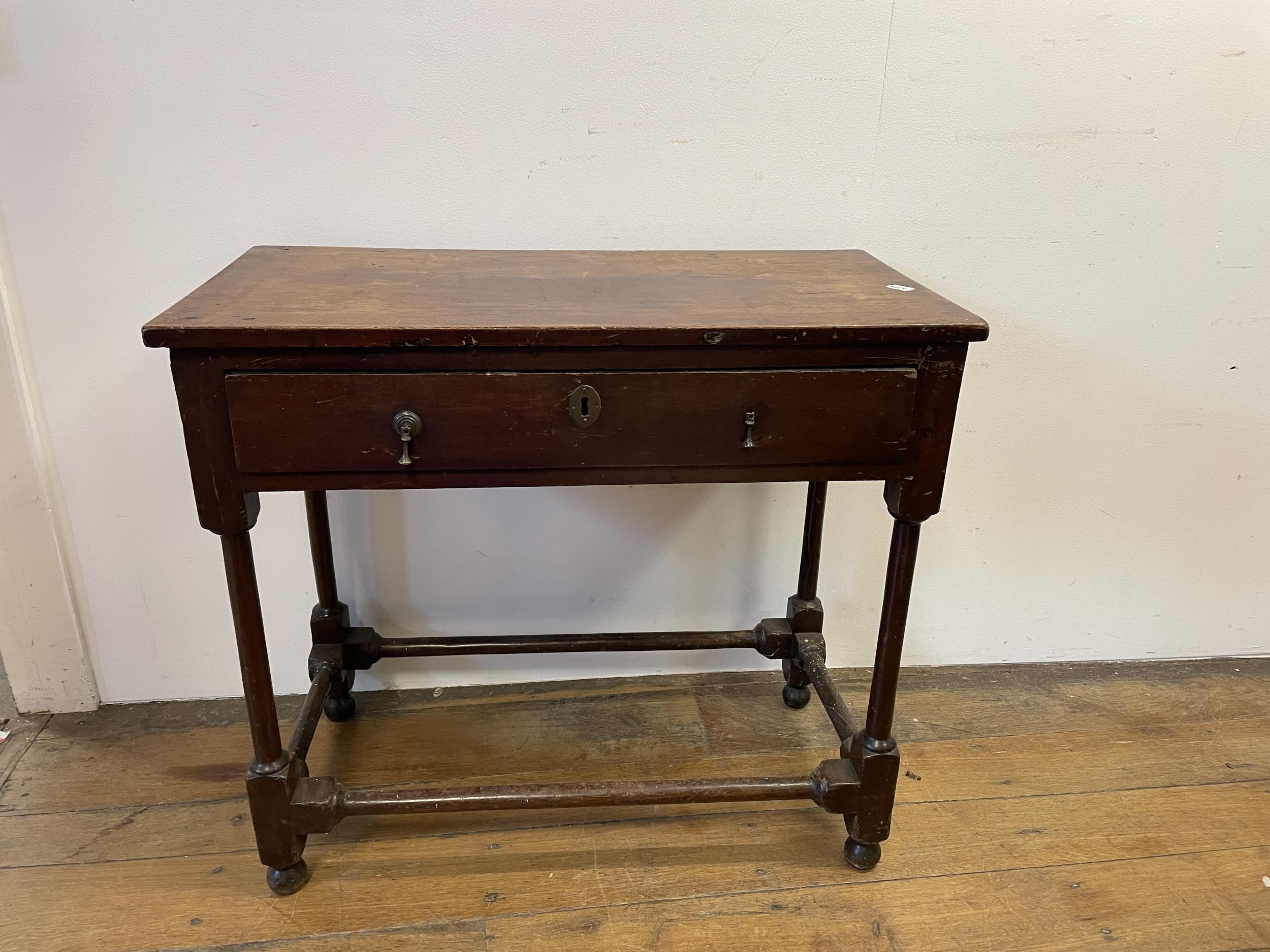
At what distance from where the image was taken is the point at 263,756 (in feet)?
4.15

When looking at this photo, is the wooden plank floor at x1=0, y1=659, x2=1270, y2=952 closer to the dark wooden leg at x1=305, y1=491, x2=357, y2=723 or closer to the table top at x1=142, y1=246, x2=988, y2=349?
the dark wooden leg at x1=305, y1=491, x2=357, y2=723

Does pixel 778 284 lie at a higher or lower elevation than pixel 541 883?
higher

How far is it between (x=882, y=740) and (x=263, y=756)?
0.89m

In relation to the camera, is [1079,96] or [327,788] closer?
[327,788]

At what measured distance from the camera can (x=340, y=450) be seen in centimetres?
107

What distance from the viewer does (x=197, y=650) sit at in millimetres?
1697

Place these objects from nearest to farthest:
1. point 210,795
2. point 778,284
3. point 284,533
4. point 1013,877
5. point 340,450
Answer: point 340,450 < point 778,284 < point 1013,877 < point 210,795 < point 284,533

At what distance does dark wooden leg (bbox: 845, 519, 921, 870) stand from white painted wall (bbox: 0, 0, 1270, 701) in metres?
0.45

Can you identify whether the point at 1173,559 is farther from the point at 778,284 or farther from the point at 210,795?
the point at 210,795

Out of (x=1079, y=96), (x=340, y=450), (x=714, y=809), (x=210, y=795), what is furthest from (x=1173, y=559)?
(x=210, y=795)

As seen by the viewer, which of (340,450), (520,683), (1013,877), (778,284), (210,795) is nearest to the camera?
(340,450)

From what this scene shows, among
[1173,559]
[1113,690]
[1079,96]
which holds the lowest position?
[1113,690]

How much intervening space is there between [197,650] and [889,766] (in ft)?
4.10

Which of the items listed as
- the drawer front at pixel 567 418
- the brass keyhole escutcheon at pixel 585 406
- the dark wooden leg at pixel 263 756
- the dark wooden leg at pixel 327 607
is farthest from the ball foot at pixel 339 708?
the brass keyhole escutcheon at pixel 585 406
